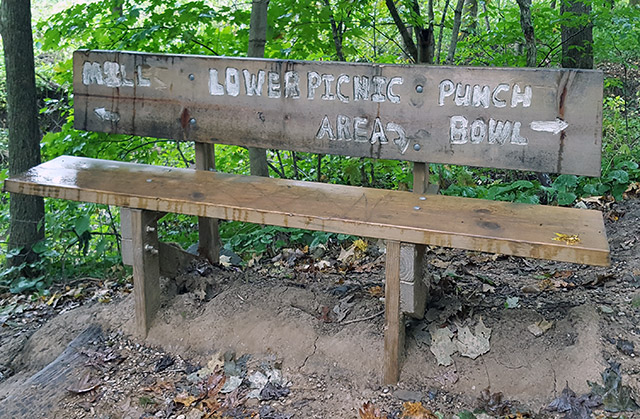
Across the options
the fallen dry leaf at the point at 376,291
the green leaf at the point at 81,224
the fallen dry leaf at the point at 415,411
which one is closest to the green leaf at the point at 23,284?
the green leaf at the point at 81,224

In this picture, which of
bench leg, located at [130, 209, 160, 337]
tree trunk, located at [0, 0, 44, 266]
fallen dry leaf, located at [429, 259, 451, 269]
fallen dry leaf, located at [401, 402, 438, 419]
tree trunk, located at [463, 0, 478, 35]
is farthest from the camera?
tree trunk, located at [463, 0, 478, 35]

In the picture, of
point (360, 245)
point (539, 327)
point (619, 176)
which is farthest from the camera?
point (619, 176)

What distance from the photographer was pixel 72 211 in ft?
15.4

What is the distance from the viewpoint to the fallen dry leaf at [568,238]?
2.42m

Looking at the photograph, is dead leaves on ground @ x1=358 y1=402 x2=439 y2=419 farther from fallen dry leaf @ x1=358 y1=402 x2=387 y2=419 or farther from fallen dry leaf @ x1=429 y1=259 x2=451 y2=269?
fallen dry leaf @ x1=429 y1=259 x2=451 y2=269

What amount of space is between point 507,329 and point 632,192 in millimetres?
2796

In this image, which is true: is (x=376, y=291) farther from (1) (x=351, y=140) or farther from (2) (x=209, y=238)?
(2) (x=209, y=238)

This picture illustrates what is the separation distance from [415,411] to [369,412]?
0.20 meters

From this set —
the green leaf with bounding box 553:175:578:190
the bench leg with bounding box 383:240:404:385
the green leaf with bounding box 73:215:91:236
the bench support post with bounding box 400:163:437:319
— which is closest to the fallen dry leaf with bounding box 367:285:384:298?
the bench support post with bounding box 400:163:437:319

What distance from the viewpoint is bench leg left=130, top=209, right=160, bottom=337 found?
319cm

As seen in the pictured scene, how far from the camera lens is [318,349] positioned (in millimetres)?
3033

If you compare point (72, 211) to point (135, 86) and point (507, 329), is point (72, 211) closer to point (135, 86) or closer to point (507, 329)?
point (135, 86)

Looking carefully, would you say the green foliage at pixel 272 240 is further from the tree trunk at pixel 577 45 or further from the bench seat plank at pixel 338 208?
the tree trunk at pixel 577 45

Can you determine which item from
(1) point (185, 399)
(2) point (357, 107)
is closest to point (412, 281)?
(2) point (357, 107)
